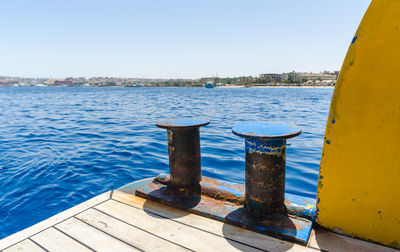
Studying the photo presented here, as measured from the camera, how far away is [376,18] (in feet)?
5.45

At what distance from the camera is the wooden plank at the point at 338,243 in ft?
6.22

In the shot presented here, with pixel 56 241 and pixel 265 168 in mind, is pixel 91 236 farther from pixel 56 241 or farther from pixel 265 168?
pixel 265 168

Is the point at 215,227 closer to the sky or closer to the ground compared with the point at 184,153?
closer to the ground

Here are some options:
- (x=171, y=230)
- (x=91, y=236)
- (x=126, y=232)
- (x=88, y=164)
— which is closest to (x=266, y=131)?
(x=171, y=230)

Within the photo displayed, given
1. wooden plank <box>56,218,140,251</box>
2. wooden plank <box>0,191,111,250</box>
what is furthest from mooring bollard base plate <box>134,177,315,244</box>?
wooden plank <box>56,218,140,251</box>

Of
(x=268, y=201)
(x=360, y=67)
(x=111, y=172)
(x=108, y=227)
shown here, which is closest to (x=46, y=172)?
(x=111, y=172)

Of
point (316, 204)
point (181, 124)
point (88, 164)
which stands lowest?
point (88, 164)

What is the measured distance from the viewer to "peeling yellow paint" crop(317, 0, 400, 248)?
1660mm

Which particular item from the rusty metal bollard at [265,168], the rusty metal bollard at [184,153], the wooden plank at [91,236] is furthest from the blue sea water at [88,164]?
the wooden plank at [91,236]

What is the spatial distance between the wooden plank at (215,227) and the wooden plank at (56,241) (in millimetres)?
747

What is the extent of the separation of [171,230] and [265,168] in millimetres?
1036

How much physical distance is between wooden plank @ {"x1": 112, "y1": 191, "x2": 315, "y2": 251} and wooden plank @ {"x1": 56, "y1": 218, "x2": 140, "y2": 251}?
543mm

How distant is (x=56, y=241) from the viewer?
7.01ft

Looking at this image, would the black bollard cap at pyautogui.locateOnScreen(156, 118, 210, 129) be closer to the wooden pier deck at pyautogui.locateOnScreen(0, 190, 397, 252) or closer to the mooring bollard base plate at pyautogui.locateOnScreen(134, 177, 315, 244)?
the mooring bollard base plate at pyautogui.locateOnScreen(134, 177, 315, 244)
